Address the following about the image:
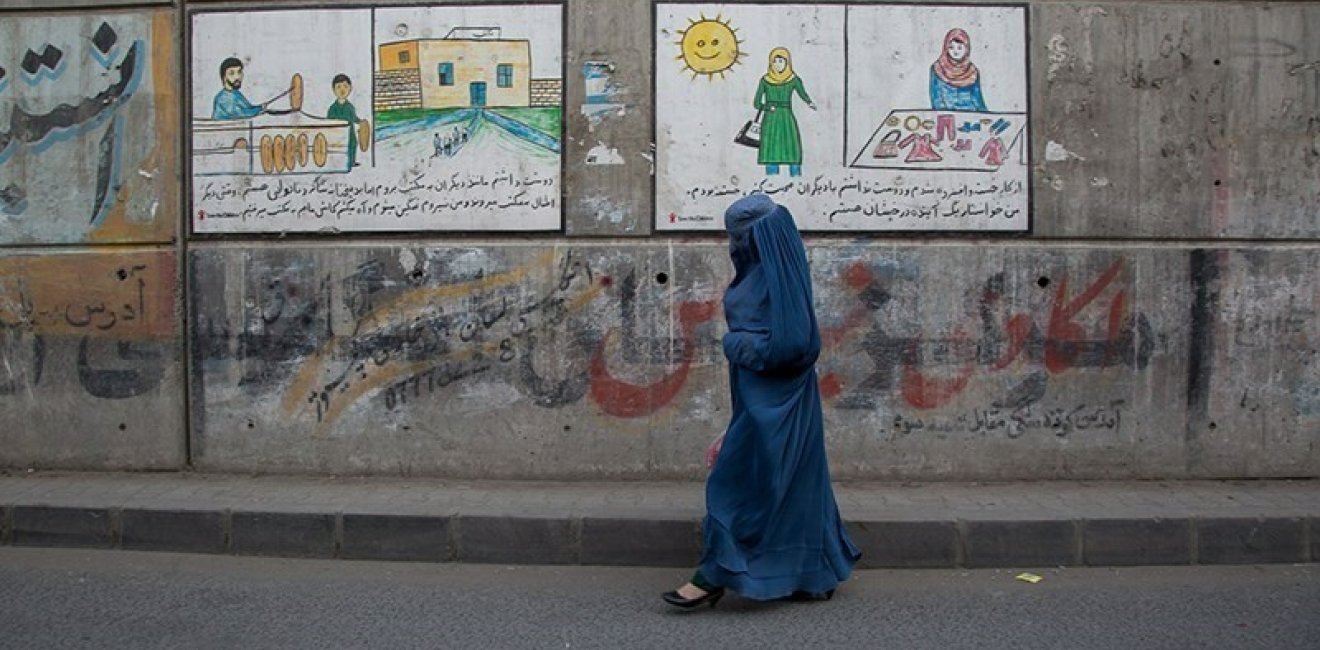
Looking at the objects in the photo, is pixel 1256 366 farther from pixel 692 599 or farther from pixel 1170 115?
pixel 692 599

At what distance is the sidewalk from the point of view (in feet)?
16.9

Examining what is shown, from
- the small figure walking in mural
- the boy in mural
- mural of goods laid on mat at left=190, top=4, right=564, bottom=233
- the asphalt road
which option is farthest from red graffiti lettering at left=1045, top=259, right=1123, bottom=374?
the boy in mural

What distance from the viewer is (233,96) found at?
249 inches

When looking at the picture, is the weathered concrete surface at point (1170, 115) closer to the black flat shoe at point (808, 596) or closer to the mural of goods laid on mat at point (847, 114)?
the mural of goods laid on mat at point (847, 114)

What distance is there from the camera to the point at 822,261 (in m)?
6.12

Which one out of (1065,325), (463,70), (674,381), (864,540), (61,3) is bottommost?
(864,540)

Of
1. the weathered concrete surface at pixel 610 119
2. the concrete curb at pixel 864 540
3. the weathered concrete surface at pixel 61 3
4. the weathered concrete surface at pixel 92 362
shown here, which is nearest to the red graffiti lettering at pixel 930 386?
the concrete curb at pixel 864 540

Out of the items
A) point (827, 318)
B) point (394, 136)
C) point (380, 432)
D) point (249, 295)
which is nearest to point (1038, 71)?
point (827, 318)

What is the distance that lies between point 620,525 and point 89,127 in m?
3.94

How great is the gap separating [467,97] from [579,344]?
1530 mm

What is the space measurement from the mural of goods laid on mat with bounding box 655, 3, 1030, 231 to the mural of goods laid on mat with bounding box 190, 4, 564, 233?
29.4 inches

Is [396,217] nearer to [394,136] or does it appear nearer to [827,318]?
[394,136]

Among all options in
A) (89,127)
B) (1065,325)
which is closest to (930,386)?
(1065,325)

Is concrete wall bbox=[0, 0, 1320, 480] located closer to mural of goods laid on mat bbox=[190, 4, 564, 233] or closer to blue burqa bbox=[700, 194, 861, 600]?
mural of goods laid on mat bbox=[190, 4, 564, 233]
